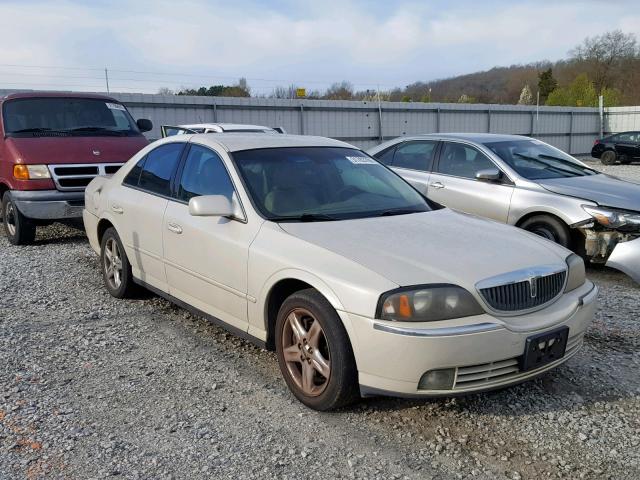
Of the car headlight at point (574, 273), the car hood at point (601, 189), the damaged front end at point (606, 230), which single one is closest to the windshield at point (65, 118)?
the car hood at point (601, 189)

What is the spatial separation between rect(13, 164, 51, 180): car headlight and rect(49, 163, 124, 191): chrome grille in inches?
3.2

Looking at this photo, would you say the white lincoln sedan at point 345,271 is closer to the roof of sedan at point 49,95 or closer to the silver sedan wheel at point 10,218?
the silver sedan wheel at point 10,218

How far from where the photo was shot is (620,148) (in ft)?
85.7

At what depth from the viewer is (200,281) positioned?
429cm

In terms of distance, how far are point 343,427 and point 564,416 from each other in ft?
4.13

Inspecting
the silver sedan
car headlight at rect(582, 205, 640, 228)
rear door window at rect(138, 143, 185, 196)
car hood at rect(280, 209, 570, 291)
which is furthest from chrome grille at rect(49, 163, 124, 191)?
car headlight at rect(582, 205, 640, 228)

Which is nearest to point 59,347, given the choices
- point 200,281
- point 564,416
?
point 200,281

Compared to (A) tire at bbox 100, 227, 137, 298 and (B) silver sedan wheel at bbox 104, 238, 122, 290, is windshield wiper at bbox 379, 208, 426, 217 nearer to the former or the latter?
(A) tire at bbox 100, 227, 137, 298

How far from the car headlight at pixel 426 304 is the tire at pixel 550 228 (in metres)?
3.90

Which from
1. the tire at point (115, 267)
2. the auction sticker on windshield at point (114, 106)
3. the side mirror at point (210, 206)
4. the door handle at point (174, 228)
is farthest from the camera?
the auction sticker on windshield at point (114, 106)

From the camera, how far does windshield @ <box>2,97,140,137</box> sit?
8.19 m

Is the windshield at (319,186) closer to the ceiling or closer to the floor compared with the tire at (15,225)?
closer to the ceiling

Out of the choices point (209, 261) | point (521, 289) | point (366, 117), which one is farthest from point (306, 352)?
point (366, 117)

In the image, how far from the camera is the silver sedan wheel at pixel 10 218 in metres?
7.99
